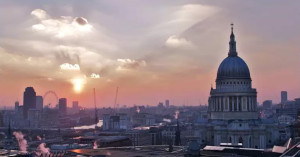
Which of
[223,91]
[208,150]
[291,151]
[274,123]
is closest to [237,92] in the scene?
[223,91]

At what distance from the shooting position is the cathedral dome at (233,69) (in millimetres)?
131250

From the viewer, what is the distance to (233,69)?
13188cm

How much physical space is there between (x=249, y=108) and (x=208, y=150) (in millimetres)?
34850

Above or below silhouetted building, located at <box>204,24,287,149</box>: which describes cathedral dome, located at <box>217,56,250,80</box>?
above

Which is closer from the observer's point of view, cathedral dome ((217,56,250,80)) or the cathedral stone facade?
the cathedral stone facade

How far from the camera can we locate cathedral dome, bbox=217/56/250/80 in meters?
131

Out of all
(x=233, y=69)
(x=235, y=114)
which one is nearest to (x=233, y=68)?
(x=233, y=69)

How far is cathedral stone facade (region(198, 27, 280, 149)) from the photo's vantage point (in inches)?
4757

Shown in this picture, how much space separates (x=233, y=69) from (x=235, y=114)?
13810 mm

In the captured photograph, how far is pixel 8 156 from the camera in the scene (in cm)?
9075

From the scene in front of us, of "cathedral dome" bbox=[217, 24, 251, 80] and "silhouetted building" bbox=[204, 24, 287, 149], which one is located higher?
"cathedral dome" bbox=[217, 24, 251, 80]

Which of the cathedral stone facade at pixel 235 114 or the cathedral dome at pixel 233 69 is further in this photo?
the cathedral dome at pixel 233 69

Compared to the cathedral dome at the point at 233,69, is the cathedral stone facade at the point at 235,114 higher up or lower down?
lower down

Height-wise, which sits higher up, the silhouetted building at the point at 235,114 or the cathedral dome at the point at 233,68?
the cathedral dome at the point at 233,68
